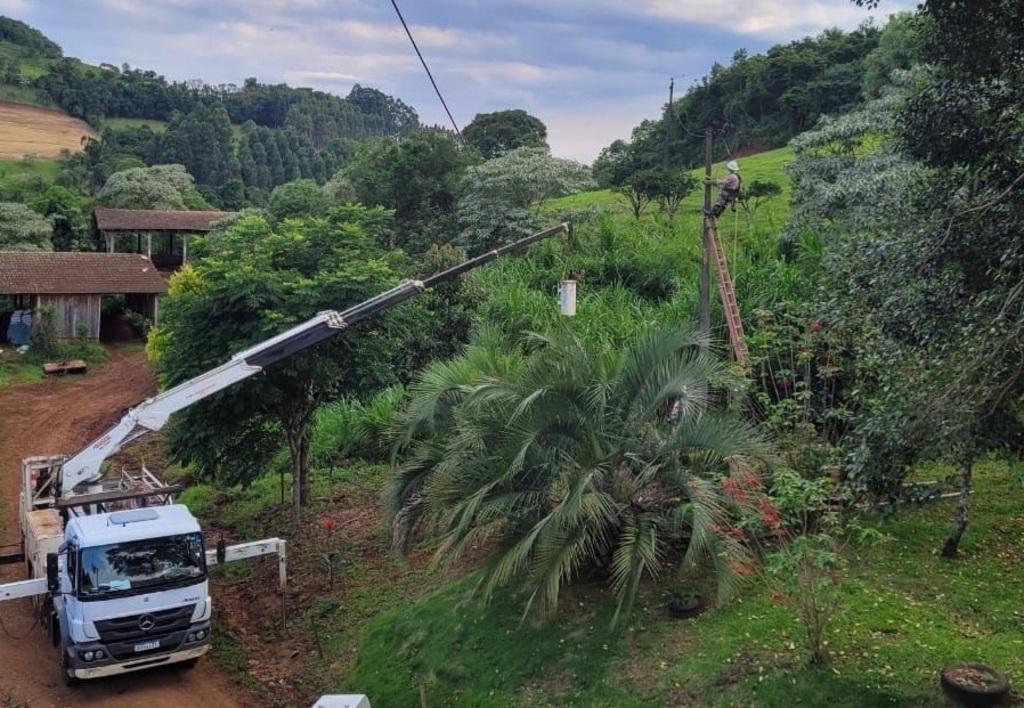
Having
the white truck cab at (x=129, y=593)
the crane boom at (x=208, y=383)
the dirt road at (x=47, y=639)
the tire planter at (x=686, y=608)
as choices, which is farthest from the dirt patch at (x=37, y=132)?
the tire planter at (x=686, y=608)

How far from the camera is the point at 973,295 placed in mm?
7340

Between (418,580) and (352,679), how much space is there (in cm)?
239

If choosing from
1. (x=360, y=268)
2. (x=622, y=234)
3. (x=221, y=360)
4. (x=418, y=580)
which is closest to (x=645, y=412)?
(x=418, y=580)

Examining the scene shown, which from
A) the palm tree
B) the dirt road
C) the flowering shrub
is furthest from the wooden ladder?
the dirt road

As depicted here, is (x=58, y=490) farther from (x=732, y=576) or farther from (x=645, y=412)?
(x=732, y=576)

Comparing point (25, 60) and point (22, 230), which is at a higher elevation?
point (25, 60)

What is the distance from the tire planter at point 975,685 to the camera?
7.26 meters

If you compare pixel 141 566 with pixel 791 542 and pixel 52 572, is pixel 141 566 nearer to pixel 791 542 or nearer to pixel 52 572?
pixel 52 572

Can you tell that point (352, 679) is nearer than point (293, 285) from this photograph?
Yes

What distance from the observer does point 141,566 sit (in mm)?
11258

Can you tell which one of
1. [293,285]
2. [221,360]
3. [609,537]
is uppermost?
[293,285]

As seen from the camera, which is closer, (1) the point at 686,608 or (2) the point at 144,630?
(1) the point at 686,608

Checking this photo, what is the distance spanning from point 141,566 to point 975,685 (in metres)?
9.62

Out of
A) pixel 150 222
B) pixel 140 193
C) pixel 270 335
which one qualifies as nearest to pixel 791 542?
pixel 270 335
